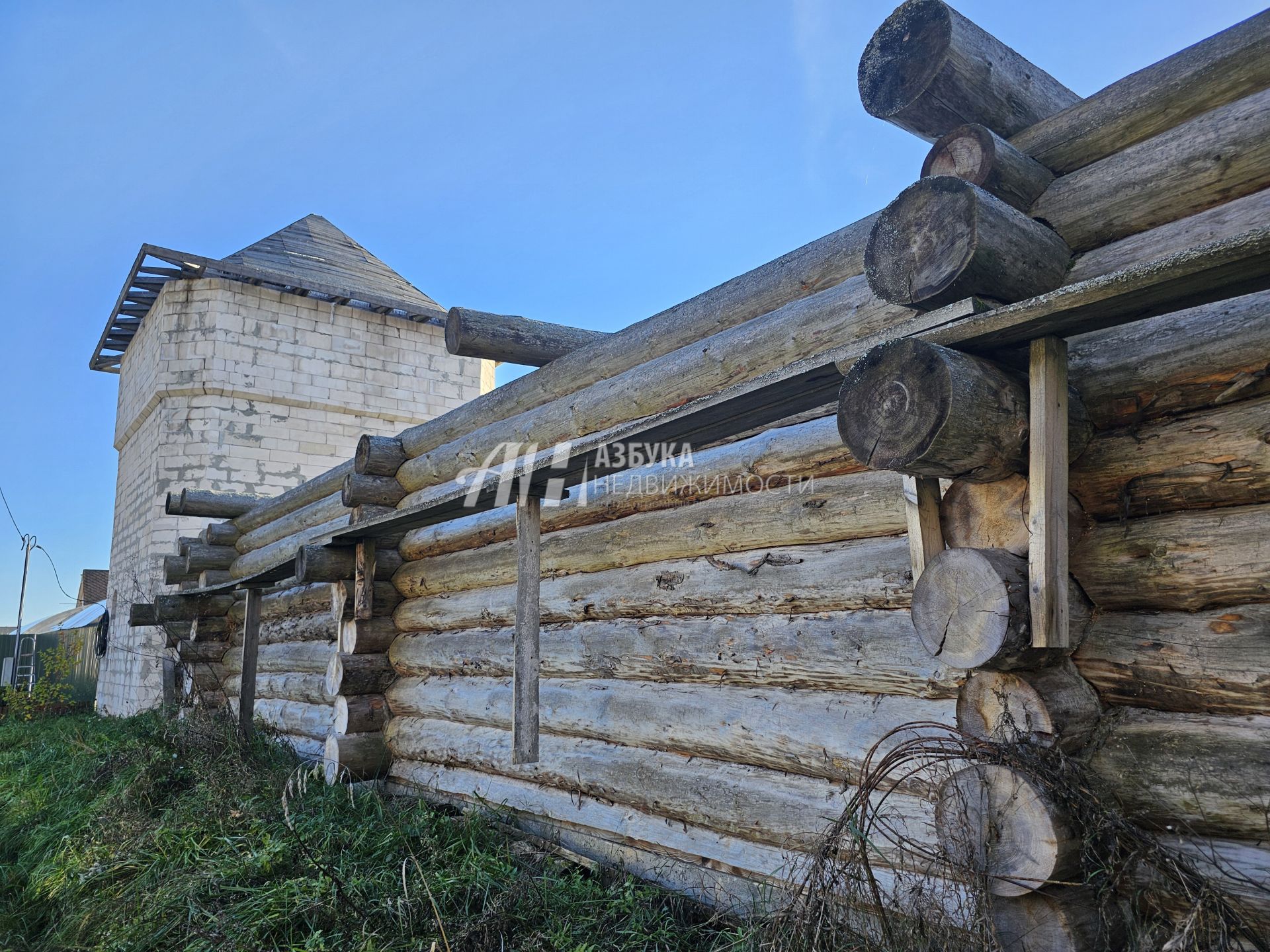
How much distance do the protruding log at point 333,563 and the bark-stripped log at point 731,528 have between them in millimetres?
1666

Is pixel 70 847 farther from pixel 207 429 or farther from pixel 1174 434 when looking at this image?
pixel 207 429

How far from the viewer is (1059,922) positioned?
2.32m

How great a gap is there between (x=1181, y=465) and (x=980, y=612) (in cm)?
78

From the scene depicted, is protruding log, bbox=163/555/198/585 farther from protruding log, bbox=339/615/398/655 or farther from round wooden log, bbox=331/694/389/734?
round wooden log, bbox=331/694/389/734

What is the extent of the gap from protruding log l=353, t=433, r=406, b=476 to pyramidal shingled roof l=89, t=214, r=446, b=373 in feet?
33.0

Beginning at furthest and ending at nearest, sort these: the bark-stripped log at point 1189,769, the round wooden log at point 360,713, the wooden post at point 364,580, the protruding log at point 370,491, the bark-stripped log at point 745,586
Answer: the protruding log at point 370,491
the wooden post at point 364,580
the round wooden log at point 360,713
the bark-stripped log at point 745,586
the bark-stripped log at point 1189,769

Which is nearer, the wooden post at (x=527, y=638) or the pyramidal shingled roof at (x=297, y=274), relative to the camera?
the wooden post at (x=527, y=638)

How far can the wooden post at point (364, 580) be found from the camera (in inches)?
281

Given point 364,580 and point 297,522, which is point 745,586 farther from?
point 297,522

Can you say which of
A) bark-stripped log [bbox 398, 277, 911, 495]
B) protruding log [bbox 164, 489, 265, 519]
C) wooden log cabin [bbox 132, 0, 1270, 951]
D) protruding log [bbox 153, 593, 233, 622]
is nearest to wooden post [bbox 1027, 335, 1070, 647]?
wooden log cabin [bbox 132, 0, 1270, 951]

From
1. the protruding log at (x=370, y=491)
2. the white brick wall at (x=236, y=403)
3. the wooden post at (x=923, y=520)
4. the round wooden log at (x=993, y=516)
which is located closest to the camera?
the round wooden log at (x=993, y=516)

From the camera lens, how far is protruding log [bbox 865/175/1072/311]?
103 inches

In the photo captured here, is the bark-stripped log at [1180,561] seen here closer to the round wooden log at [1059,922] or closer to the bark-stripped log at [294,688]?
the round wooden log at [1059,922]

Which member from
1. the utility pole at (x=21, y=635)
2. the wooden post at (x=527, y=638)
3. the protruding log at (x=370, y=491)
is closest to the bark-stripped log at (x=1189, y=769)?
the wooden post at (x=527, y=638)
